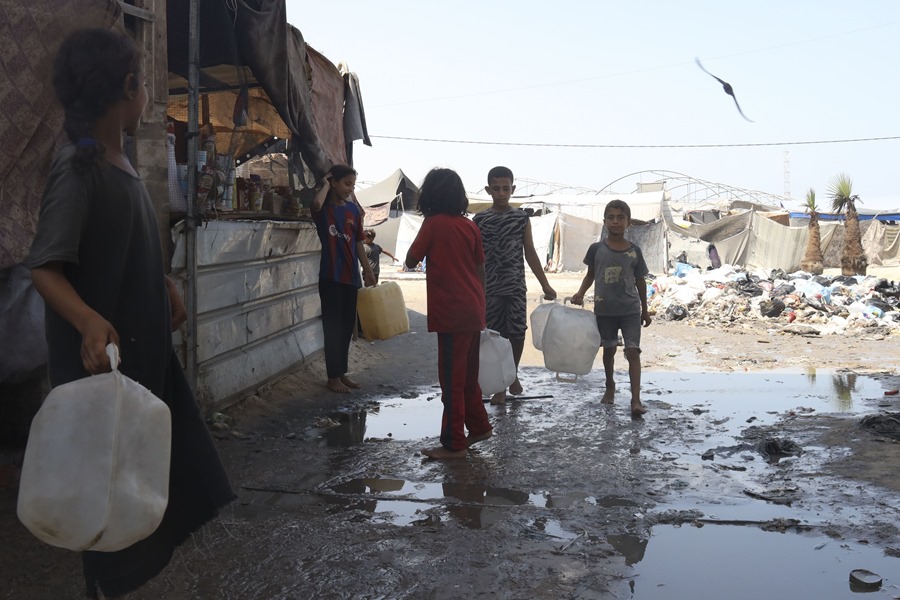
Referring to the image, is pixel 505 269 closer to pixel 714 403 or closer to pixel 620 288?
pixel 620 288

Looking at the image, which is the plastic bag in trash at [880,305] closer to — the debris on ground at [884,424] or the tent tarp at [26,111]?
the debris on ground at [884,424]

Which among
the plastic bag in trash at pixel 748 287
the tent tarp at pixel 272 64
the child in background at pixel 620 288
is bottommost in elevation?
the plastic bag in trash at pixel 748 287

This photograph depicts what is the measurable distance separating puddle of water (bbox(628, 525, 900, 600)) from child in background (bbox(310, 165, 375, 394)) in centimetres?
376

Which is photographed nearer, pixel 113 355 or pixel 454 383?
pixel 113 355

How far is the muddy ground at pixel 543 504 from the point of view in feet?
9.48

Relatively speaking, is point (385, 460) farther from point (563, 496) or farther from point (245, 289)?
point (245, 289)

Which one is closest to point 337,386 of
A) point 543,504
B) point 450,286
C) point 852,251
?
point 450,286

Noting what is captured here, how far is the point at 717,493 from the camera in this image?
3904 mm

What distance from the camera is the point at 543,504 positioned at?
12.2 ft

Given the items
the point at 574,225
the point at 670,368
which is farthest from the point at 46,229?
the point at 574,225

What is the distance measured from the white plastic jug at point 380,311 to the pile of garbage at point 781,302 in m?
7.26

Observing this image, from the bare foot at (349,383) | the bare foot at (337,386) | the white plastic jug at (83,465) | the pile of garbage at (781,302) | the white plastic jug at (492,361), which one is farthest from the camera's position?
the pile of garbage at (781,302)

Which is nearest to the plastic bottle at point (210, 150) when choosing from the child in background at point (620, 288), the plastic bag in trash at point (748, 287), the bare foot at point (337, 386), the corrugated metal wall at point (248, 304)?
the corrugated metal wall at point (248, 304)

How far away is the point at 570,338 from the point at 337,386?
206 cm
